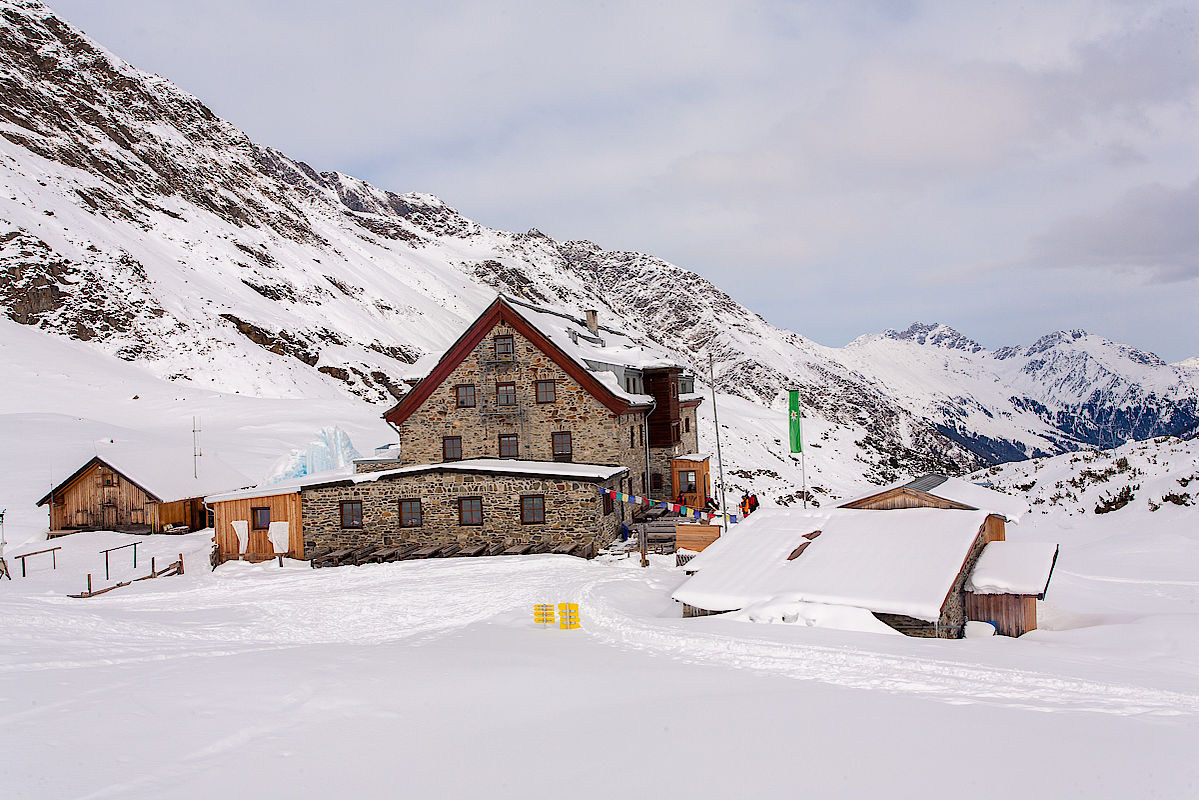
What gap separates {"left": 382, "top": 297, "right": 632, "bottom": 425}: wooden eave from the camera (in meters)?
29.5

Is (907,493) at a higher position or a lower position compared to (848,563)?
higher

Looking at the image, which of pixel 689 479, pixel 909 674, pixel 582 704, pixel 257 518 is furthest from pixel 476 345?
pixel 909 674

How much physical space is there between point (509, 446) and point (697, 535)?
9.53 metres

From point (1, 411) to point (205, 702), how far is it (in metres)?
51.1

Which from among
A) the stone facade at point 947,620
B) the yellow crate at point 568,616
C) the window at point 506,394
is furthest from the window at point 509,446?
the stone facade at point 947,620

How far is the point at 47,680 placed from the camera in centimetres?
1008

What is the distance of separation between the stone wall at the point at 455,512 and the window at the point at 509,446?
3.47m

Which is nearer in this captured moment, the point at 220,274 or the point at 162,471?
the point at 162,471

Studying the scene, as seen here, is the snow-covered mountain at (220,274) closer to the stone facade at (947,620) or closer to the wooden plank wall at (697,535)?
the wooden plank wall at (697,535)

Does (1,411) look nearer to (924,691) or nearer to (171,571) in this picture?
(171,571)

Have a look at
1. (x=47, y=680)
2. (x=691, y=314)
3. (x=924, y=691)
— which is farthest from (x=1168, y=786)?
(x=691, y=314)

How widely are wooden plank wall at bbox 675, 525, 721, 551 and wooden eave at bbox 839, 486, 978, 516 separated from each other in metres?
4.71

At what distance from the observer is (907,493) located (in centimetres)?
1992

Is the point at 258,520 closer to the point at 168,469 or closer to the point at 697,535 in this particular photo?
the point at 168,469
